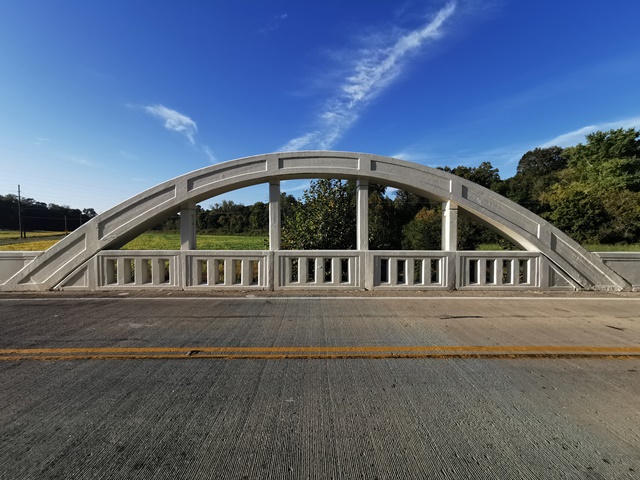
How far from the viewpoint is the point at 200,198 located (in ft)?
25.3

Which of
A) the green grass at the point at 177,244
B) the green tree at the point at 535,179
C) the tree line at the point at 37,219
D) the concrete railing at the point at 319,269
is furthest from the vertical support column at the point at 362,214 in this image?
the tree line at the point at 37,219

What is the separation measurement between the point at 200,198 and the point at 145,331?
13.6ft

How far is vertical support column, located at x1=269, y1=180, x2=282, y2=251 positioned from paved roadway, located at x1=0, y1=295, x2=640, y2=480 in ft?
10.0

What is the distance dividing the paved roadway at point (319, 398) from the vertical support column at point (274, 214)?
3.05 meters

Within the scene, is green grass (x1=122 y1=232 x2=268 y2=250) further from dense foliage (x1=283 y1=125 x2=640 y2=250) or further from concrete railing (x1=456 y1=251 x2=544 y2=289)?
concrete railing (x1=456 y1=251 x2=544 y2=289)

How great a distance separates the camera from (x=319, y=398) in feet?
8.67

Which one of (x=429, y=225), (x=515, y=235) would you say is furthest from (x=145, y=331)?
(x=429, y=225)

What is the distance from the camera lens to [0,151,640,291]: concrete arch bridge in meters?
7.27

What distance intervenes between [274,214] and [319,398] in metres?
5.68

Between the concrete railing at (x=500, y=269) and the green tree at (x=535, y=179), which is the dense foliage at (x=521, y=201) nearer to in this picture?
the green tree at (x=535, y=179)

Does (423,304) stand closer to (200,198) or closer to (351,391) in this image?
(351,391)

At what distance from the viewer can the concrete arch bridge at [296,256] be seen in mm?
7273

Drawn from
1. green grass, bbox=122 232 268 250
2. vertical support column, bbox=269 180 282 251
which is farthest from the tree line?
vertical support column, bbox=269 180 282 251

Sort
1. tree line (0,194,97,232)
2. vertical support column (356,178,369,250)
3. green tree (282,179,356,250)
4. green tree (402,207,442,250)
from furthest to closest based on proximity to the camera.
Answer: tree line (0,194,97,232) → green tree (402,207,442,250) → green tree (282,179,356,250) → vertical support column (356,178,369,250)
